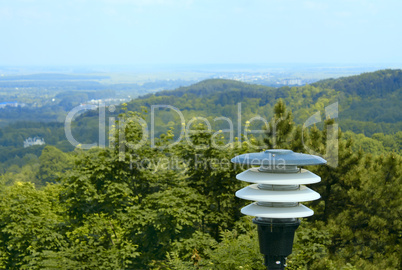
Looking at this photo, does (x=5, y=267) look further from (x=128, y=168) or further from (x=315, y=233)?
(x=315, y=233)

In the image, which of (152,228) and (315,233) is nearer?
(315,233)

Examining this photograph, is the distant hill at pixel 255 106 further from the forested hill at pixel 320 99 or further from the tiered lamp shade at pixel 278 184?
the tiered lamp shade at pixel 278 184

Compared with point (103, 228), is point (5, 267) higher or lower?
lower

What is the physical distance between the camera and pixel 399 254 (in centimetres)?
1439

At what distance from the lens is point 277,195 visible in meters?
3.21

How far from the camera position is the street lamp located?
10.5 ft

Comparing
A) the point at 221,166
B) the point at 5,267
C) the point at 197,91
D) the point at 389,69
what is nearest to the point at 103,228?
the point at 221,166

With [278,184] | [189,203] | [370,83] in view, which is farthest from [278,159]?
[370,83]

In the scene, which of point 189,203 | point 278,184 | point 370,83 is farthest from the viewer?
point 370,83

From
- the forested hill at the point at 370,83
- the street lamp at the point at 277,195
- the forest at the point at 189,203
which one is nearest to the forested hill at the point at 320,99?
the forested hill at the point at 370,83

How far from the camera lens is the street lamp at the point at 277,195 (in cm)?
319

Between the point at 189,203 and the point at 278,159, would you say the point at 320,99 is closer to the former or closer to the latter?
the point at 189,203

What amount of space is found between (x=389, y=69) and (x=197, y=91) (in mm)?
76995

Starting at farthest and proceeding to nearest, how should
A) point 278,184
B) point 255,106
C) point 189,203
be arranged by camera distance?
point 255,106
point 189,203
point 278,184
